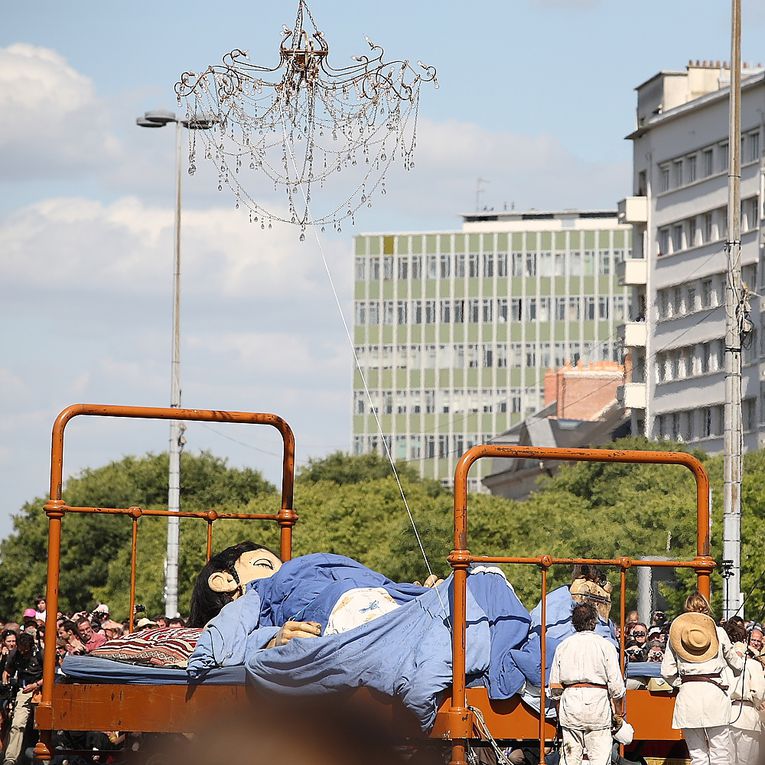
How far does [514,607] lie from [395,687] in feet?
2.98

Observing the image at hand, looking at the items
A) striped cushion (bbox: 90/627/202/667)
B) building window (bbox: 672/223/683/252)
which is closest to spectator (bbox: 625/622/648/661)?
striped cushion (bbox: 90/627/202/667)

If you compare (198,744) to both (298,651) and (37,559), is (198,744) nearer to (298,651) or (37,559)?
(298,651)

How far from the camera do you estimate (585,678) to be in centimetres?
969

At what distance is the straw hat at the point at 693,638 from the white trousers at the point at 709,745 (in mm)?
399

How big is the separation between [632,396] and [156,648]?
5846cm

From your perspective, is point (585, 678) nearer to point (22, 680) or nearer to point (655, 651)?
point (655, 651)

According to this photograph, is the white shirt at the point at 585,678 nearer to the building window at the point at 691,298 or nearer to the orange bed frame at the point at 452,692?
the orange bed frame at the point at 452,692

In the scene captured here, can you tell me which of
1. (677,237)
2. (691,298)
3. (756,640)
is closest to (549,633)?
(756,640)

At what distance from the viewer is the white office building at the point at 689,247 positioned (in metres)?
67.7

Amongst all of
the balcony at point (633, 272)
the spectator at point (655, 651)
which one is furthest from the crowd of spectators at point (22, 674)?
the balcony at point (633, 272)

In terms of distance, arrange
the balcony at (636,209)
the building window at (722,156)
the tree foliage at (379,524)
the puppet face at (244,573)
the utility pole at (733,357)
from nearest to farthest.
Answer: the puppet face at (244,573) → the utility pole at (733,357) → the tree foliage at (379,524) → the building window at (722,156) → the balcony at (636,209)

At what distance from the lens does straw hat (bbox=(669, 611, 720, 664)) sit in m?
10.4

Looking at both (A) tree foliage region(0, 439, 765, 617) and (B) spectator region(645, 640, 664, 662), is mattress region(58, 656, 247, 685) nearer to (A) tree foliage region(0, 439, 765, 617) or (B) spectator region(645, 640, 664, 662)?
(B) spectator region(645, 640, 664, 662)

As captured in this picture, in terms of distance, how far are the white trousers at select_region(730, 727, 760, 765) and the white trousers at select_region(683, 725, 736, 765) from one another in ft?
0.20
